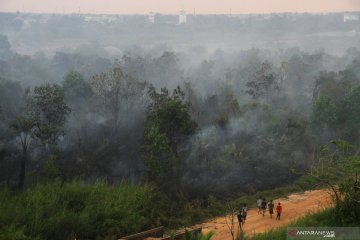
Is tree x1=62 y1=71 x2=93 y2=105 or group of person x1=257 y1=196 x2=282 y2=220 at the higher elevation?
tree x1=62 y1=71 x2=93 y2=105

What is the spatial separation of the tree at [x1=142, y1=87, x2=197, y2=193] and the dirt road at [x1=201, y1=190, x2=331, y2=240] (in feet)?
13.7

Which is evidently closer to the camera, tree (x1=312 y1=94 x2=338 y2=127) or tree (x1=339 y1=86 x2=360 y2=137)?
tree (x1=312 y1=94 x2=338 y2=127)

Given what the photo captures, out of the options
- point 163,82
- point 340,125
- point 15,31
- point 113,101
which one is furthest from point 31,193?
point 15,31

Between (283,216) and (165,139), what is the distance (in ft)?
25.8

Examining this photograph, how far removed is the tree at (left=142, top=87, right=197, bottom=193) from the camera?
26125mm

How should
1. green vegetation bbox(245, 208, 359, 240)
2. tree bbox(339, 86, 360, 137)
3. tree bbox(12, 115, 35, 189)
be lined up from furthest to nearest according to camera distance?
tree bbox(339, 86, 360, 137) → tree bbox(12, 115, 35, 189) → green vegetation bbox(245, 208, 359, 240)

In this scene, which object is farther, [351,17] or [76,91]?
[351,17]

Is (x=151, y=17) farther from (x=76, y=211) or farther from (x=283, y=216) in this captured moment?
(x=76, y=211)

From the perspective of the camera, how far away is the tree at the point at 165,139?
26125 mm

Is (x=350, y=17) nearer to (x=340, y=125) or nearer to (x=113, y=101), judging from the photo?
(x=340, y=125)

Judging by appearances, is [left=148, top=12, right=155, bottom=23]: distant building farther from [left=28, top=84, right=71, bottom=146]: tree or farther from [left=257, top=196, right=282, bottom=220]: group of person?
[left=257, top=196, right=282, bottom=220]: group of person

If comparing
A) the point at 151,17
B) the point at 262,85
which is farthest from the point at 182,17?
the point at 262,85

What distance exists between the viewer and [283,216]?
24.3m

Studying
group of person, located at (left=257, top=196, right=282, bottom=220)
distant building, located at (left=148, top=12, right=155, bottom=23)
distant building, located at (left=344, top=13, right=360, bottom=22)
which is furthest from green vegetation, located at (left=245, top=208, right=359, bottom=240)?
distant building, located at (left=148, top=12, right=155, bottom=23)
